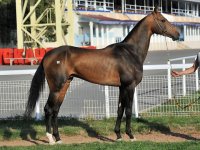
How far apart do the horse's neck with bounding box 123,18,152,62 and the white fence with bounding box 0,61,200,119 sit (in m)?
2.29

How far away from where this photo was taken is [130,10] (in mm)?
75250

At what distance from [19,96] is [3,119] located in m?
0.75

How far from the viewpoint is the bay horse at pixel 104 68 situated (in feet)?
30.5

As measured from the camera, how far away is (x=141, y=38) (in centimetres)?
962

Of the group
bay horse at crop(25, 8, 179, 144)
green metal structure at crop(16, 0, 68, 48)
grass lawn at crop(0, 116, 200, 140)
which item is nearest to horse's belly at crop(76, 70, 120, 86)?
bay horse at crop(25, 8, 179, 144)

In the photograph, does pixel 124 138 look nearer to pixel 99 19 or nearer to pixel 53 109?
pixel 53 109

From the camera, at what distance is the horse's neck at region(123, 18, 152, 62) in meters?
9.58

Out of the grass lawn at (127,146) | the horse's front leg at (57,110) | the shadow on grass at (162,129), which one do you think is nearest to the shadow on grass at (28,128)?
the horse's front leg at (57,110)

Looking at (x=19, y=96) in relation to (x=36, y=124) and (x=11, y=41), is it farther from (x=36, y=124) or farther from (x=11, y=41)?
(x=11, y=41)

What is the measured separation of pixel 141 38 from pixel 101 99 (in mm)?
3366

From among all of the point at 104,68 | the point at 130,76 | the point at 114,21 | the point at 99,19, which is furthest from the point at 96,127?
the point at 114,21

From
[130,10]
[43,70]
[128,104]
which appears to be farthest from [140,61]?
[130,10]

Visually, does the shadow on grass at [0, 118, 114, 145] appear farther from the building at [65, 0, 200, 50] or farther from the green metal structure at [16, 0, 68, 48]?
the building at [65, 0, 200, 50]

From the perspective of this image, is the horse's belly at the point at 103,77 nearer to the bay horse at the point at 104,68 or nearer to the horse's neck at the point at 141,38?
the bay horse at the point at 104,68
